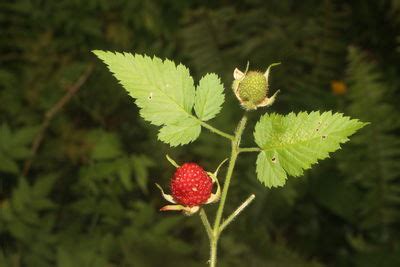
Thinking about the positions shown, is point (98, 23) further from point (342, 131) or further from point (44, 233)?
point (342, 131)

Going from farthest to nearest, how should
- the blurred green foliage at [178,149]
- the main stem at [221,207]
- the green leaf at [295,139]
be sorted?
the blurred green foliage at [178,149], the green leaf at [295,139], the main stem at [221,207]

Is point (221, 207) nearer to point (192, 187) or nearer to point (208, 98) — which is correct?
point (192, 187)

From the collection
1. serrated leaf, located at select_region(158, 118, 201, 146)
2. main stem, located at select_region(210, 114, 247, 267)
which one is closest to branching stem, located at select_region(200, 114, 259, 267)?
main stem, located at select_region(210, 114, 247, 267)

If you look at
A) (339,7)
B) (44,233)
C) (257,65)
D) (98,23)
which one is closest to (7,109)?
(98,23)

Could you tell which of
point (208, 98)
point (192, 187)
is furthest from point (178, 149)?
point (192, 187)

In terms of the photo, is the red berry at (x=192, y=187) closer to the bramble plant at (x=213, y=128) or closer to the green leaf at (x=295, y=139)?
the bramble plant at (x=213, y=128)

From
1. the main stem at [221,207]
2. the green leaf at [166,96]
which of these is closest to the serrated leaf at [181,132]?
the green leaf at [166,96]
